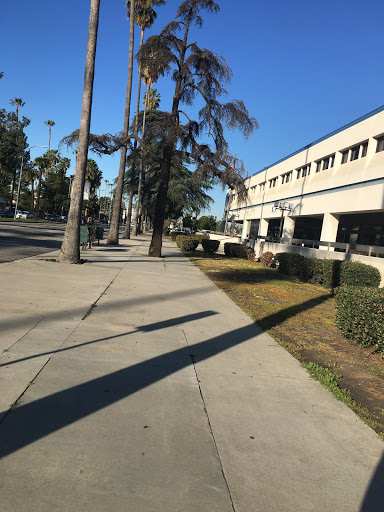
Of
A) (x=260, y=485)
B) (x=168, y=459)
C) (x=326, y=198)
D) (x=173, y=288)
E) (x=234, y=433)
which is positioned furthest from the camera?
(x=326, y=198)

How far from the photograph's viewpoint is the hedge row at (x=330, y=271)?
12773mm

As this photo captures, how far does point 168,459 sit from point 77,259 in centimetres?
1061

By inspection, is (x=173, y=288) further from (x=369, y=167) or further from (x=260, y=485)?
(x=369, y=167)

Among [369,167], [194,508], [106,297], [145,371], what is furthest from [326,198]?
[194,508]

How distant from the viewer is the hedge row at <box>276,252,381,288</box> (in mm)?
12773

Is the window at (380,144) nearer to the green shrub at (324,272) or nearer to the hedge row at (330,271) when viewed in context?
the hedge row at (330,271)

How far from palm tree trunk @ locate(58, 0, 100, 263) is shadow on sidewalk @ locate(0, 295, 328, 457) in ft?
27.1

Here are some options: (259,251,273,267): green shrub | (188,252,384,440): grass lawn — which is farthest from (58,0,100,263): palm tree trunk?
(259,251,273,267): green shrub

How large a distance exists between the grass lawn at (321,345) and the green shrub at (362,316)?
0.20 m

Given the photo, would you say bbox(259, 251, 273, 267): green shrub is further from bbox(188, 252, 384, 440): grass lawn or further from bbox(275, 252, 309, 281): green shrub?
bbox(188, 252, 384, 440): grass lawn

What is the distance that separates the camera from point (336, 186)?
23.7 meters

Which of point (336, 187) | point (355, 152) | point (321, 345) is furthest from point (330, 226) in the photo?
point (321, 345)

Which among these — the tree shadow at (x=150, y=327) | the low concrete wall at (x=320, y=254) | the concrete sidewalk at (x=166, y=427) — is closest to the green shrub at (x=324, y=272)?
the low concrete wall at (x=320, y=254)

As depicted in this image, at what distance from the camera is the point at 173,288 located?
1003 centimetres
